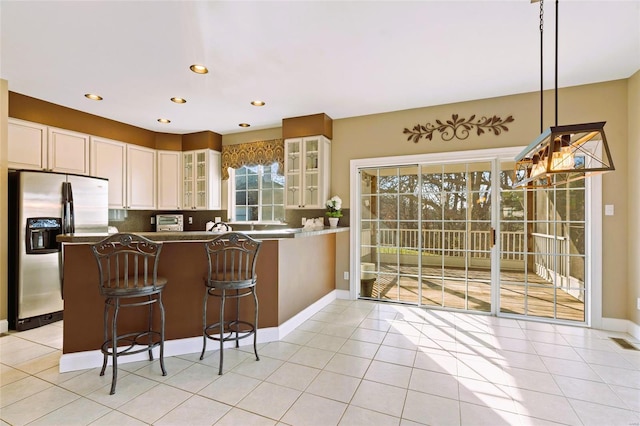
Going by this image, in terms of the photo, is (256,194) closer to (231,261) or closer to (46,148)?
(231,261)

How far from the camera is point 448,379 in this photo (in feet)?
7.72

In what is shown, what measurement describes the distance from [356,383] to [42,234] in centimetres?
386

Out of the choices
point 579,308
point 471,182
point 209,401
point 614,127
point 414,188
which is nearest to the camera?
point 209,401

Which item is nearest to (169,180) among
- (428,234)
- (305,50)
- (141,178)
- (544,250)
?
(141,178)

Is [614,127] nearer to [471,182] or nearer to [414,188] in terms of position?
[471,182]

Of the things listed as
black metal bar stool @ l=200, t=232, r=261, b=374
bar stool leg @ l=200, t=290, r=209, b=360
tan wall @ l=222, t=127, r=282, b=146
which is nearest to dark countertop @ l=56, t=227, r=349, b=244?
black metal bar stool @ l=200, t=232, r=261, b=374

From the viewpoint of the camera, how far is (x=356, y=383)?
2295mm

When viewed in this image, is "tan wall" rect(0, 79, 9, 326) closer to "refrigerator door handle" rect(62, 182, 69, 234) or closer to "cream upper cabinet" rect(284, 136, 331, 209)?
"refrigerator door handle" rect(62, 182, 69, 234)

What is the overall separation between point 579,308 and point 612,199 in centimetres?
131

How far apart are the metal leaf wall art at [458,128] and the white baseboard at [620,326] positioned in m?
2.45

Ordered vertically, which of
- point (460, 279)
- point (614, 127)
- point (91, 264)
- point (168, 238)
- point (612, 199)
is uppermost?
point (614, 127)

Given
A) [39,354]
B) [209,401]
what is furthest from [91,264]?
[209,401]

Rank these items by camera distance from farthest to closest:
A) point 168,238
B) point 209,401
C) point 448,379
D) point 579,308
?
point 579,308, point 168,238, point 448,379, point 209,401

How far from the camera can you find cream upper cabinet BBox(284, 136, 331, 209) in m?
4.49
